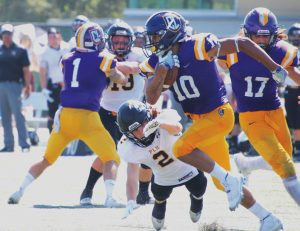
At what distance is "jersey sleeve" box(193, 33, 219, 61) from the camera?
24.0ft

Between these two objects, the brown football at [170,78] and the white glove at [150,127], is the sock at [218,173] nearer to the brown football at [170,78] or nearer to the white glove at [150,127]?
A: the white glove at [150,127]

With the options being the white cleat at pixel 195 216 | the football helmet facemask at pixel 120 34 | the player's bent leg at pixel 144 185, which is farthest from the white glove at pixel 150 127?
the football helmet facemask at pixel 120 34

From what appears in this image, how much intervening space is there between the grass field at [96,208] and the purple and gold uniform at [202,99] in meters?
0.67

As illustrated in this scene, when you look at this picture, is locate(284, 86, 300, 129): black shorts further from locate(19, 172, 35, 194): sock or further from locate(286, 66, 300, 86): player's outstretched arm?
locate(286, 66, 300, 86): player's outstretched arm

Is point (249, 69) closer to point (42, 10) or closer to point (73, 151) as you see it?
point (73, 151)

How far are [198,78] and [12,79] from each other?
7.88m

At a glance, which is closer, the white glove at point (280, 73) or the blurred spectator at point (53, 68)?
the white glove at point (280, 73)

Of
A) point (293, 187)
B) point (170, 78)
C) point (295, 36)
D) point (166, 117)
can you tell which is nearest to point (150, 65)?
point (170, 78)

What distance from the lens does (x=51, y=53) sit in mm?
15438

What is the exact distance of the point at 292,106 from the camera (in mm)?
14117

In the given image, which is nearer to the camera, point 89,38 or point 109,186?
point 109,186

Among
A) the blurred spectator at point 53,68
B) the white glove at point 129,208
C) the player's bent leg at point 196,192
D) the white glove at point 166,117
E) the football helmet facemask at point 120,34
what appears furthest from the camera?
the blurred spectator at point 53,68

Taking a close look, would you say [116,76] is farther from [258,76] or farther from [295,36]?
[295,36]

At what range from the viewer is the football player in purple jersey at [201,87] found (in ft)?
23.6
